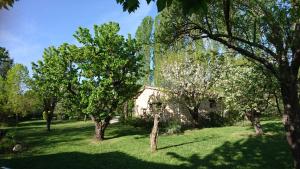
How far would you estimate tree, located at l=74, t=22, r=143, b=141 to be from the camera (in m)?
26.4

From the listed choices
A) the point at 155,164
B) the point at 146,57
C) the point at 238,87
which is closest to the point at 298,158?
the point at 155,164

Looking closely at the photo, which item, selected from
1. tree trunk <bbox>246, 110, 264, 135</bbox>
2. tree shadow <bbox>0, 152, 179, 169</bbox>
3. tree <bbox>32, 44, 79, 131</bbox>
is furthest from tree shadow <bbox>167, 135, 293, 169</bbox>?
tree <bbox>32, 44, 79, 131</bbox>

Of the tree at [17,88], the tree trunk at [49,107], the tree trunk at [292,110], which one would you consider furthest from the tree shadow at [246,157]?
the tree at [17,88]

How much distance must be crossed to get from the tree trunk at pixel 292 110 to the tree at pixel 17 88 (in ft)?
143

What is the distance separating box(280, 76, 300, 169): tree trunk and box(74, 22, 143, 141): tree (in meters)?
17.8

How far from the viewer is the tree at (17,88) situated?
4706 centimetres

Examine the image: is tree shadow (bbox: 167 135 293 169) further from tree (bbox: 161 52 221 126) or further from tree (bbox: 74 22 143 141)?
tree (bbox: 161 52 221 126)

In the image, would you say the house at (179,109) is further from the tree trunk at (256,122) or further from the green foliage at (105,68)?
the tree trunk at (256,122)

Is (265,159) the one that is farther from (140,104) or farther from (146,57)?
(146,57)

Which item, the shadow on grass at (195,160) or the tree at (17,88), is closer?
the shadow on grass at (195,160)

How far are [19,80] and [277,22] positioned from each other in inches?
1824

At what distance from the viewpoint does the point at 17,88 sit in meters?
48.9

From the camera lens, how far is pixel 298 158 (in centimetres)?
975

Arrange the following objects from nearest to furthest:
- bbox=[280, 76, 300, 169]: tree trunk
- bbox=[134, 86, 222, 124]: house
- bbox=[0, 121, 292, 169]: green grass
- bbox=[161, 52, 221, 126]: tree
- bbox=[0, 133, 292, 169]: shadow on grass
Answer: bbox=[280, 76, 300, 169]: tree trunk, bbox=[0, 133, 292, 169]: shadow on grass, bbox=[0, 121, 292, 169]: green grass, bbox=[161, 52, 221, 126]: tree, bbox=[134, 86, 222, 124]: house
